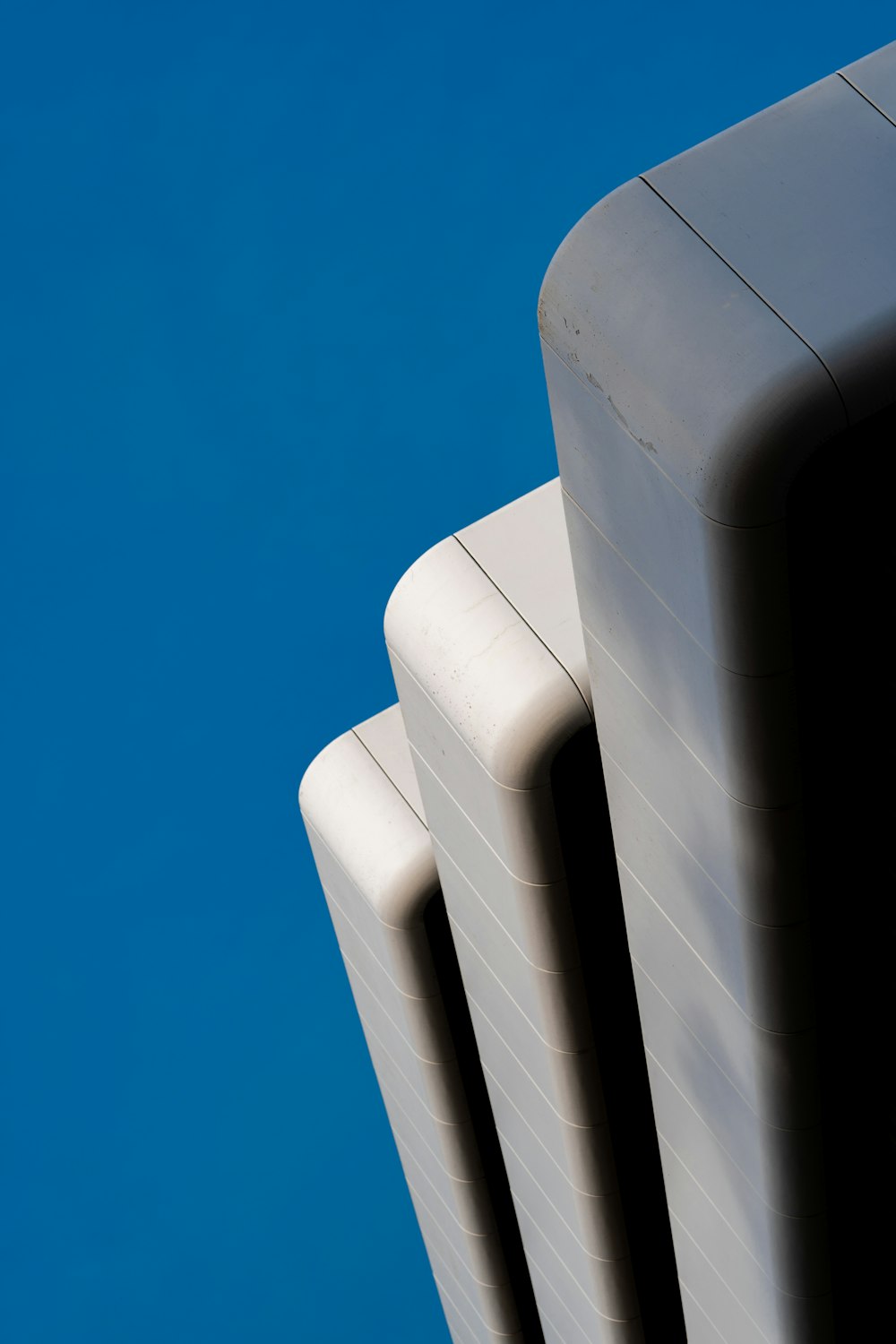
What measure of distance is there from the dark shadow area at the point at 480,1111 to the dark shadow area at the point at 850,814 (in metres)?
3.67

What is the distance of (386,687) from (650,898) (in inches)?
751

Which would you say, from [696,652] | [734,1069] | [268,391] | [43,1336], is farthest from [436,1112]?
Answer: [268,391]

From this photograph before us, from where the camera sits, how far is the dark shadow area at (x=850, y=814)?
641 centimetres

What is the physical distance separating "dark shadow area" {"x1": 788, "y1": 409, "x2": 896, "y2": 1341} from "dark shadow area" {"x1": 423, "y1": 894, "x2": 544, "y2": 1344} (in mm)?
3668

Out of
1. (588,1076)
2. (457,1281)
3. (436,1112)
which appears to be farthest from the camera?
(457,1281)

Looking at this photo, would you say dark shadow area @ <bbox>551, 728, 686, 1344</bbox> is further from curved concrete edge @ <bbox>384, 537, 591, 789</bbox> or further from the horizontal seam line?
the horizontal seam line

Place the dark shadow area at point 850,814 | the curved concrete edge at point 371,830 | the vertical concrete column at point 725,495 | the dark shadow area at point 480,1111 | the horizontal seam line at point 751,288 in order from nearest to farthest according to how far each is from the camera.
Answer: the horizontal seam line at point 751,288
the vertical concrete column at point 725,495
the dark shadow area at point 850,814
the curved concrete edge at point 371,830
the dark shadow area at point 480,1111

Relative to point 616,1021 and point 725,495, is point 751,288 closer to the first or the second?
point 725,495

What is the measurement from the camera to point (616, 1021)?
10.7 m

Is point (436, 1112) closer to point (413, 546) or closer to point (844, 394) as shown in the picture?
point (844, 394)

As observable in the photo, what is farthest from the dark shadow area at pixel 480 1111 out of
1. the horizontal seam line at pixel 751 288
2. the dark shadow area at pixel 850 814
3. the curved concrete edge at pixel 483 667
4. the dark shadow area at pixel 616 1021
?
the horizontal seam line at pixel 751 288

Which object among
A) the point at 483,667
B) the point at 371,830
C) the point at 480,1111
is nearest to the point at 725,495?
the point at 483,667

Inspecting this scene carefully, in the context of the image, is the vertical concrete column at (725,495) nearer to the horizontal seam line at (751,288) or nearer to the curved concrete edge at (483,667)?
the horizontal seam line at (751,288)

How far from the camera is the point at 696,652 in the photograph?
6.80 m
